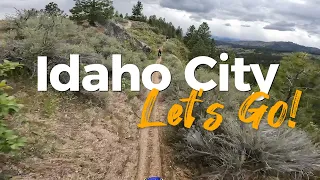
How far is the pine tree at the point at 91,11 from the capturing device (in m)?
32.8

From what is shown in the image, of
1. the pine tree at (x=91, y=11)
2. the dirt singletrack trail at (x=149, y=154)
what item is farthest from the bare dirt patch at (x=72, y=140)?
the pine tree at (x=91, y=11)

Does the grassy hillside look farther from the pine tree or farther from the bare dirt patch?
the pine tree

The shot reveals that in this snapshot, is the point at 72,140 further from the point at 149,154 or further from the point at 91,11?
the point at 91,11

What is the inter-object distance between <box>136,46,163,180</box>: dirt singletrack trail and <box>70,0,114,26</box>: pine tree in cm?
2285

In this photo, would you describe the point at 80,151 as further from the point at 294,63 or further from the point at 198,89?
the point at 294,63

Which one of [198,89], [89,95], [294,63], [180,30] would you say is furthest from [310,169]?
[180,30]

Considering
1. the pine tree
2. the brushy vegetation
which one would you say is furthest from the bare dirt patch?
the pine tree

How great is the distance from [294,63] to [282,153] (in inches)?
607

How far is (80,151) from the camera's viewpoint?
9680 mm

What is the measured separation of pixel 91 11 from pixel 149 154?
25165 millimetres

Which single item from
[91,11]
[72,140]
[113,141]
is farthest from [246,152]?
[91,11]

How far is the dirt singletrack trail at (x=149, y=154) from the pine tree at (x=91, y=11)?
900 inches

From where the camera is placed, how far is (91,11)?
3256 cm

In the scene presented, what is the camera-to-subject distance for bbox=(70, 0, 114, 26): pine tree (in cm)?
3278
